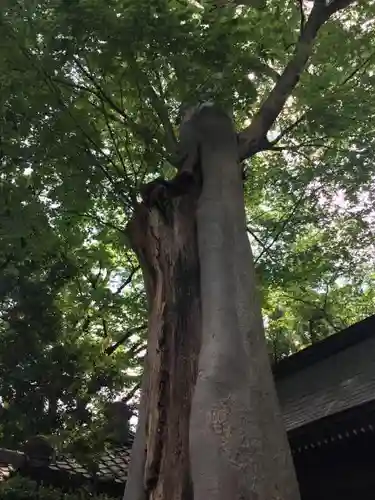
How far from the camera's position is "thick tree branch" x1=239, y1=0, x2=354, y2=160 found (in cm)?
502

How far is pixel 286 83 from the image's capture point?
16.5 ft

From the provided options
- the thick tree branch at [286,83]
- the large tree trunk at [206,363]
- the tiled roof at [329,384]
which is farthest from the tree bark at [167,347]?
the tiled roof at [329,384]

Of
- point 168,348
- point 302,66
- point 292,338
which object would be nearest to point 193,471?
point 168,348

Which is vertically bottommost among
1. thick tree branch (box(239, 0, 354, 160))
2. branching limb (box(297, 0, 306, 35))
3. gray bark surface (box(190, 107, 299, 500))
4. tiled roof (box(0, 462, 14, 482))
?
gray bark surface (box(190, 107, 299, 500))

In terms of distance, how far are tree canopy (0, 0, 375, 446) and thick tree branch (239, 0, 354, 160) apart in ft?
0.49

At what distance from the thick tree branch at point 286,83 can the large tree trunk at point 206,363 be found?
0.57 metres

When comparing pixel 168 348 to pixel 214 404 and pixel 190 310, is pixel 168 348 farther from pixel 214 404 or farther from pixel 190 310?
pixel 214 404

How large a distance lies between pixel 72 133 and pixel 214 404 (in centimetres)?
299

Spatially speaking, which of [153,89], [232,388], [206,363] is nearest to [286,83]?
[153,89]

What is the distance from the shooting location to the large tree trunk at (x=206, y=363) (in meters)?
2.82

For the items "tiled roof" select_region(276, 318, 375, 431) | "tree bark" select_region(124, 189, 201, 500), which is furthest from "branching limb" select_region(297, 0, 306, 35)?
"tiled roof" select_region(276, 318, 375, 431)

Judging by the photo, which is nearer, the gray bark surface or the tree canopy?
the gray bark surface

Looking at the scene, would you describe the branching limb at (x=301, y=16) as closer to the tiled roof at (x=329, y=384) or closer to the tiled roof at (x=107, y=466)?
the tiled roof at (x=329, y=384)

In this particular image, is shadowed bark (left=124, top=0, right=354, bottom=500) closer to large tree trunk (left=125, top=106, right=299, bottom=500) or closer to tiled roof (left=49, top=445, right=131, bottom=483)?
large tree trunk (left=125, top=106, right=299, bottom=500)
